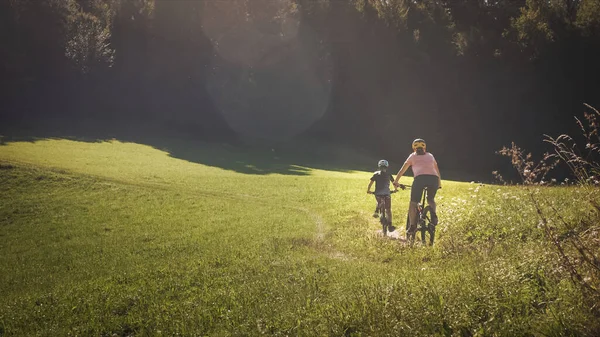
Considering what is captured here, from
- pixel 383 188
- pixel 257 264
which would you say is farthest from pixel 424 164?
pixel 257 264

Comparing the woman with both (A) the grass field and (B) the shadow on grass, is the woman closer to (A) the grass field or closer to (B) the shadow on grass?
(A) the grass field

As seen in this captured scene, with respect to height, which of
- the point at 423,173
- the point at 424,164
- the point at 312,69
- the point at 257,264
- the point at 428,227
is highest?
the point at 312,69

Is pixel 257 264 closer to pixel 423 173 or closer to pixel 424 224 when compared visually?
pixel 424 224

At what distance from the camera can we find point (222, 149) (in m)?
47.7

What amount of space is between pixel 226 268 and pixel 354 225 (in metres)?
6.95

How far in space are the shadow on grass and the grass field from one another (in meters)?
13.6

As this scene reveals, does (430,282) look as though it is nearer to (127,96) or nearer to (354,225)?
(354,225)

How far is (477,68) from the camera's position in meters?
48.3

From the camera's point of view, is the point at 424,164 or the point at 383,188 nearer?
the point at 424,164

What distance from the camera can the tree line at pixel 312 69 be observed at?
44.4 meters

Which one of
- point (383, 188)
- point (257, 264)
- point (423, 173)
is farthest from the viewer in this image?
point (383, 188)

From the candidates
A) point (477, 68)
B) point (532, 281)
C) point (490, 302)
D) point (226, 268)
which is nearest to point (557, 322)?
point (490, 302)

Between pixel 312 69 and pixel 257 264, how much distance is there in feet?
165

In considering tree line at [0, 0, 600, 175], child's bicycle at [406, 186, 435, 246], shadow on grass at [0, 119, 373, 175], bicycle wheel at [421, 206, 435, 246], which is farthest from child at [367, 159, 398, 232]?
tree line at [0, 0, 600, 175]
